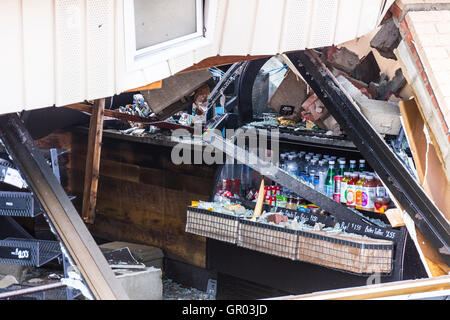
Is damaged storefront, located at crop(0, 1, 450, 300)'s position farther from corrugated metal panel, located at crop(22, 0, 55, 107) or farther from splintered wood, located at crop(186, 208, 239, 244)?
corrugated metal panel, located at crop(22, 0, 55, 107)

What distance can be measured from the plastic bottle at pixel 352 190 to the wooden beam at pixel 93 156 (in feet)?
7.22

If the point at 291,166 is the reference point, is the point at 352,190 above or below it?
below

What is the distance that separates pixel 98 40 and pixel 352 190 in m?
2.58

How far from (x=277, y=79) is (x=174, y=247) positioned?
2275 millimetres

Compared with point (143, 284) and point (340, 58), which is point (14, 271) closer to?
point (143, 284)

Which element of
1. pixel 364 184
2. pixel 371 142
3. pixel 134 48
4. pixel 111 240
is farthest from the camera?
pixel 111 240

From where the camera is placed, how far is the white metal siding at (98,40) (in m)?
3.09

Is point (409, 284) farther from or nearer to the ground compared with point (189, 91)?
nearer to the ground

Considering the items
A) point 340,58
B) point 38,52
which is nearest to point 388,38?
point 340,58

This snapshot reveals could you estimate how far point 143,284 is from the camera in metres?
5.95

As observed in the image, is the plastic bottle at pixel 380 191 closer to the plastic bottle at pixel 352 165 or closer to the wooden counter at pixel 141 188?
the plastic bottle at pixel 352 165

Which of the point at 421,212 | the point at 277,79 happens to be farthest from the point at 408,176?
the point at 277,79
